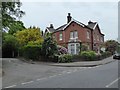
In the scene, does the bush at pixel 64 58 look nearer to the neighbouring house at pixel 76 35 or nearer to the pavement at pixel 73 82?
the neighbouring house at pixel 76 35

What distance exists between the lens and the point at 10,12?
3388 cm

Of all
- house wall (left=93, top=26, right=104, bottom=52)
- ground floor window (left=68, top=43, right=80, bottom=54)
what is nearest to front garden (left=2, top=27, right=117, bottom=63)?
ground floor window (left=68, top=43, right=80, bottom=54)

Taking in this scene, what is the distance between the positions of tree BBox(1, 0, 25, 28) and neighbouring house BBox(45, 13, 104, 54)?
24963 millimetres

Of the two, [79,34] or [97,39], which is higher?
[79,34]

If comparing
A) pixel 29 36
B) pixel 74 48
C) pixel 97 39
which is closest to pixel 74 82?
pixel 29 36

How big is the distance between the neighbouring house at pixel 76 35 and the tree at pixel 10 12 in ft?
81.9

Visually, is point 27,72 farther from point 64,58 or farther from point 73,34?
point 73,34

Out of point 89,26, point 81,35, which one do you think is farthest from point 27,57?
point 89,26

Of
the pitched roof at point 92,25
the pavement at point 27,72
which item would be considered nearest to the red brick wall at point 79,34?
the pitched roof at point 92,25

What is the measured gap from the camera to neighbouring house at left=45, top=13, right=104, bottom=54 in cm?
5966

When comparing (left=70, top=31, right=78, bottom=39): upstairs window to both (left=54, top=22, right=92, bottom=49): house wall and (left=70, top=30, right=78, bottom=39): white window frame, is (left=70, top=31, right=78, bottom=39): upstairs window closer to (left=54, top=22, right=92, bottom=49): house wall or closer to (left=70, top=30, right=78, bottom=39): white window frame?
(left=70, top=30, right=78, bottom=39): white window frame

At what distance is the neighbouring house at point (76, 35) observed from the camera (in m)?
59.7

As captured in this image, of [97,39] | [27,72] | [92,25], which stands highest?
[92,25]

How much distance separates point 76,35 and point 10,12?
1138 inches
